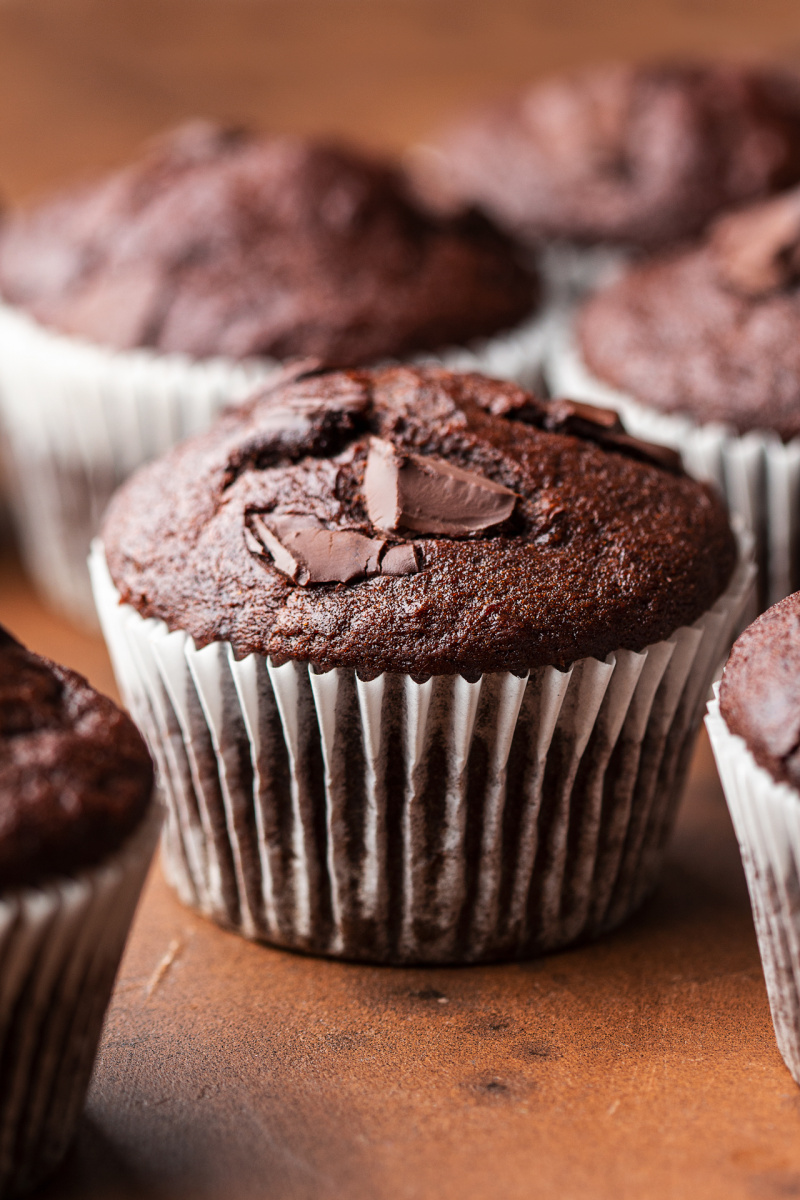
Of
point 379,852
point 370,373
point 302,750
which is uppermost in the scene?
point 370,373

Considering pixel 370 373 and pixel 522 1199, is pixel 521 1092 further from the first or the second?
pixel 370 373

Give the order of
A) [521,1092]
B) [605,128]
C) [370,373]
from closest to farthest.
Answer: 1. [521,1092]
2. [370,373]
3. [605,128]

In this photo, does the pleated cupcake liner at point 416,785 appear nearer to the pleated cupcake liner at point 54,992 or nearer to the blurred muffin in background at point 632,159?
A: the pleated cupcake liner at point 54,992

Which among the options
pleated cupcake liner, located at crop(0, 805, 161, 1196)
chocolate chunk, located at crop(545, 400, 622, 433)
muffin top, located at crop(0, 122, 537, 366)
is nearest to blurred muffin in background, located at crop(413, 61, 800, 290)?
muffin top, located at crop(0, 122, 537, 366)

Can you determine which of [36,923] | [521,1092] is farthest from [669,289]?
[36,923]

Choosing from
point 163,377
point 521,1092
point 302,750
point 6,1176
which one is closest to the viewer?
point 6,1176

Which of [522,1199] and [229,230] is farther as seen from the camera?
[229,230]

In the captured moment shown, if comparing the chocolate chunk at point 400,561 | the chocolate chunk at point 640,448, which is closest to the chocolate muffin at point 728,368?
the chocolate chunk at point 640,448

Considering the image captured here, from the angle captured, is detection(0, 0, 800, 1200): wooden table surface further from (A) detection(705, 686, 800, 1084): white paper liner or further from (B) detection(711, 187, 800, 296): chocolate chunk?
(B) detection(711, 187, 800, 296): chocolate chunk
